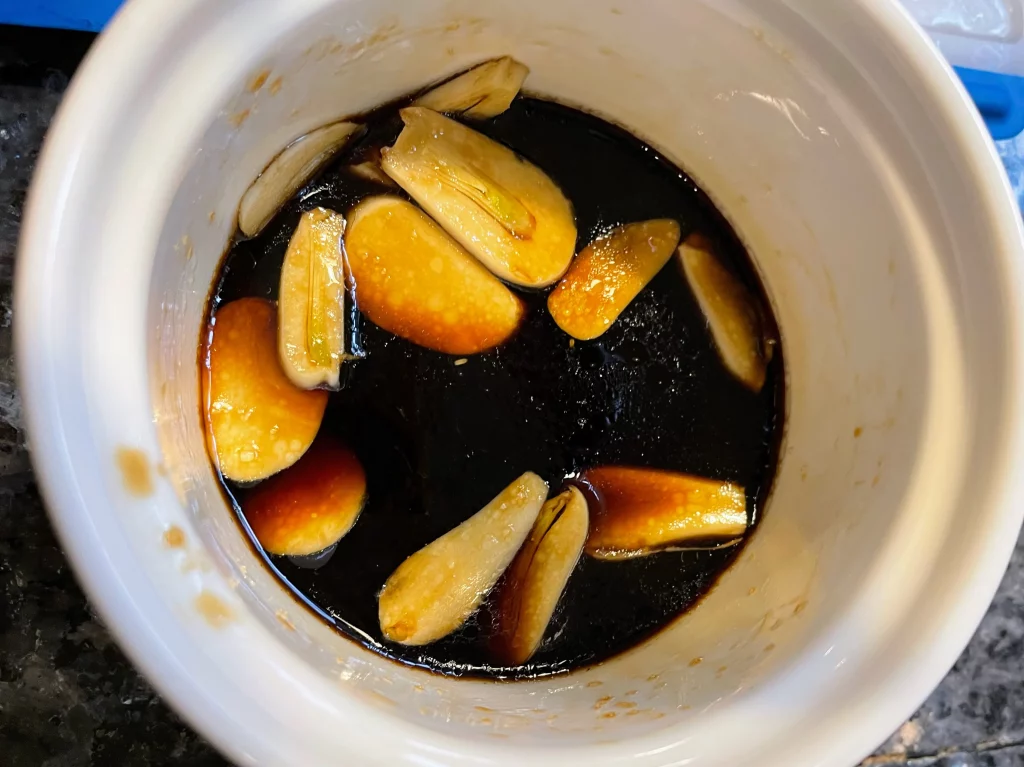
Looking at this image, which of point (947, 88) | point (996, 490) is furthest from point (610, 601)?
point (947, 88)

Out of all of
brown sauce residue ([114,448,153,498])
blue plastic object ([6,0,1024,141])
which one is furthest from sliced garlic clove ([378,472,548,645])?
blue plastic object ([6,0,1024,141])

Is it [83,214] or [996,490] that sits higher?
[996,490]

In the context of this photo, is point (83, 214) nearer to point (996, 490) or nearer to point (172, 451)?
point (172, 451)

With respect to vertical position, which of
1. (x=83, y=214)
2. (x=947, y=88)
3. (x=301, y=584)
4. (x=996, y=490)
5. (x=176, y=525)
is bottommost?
(x=301, y=584)

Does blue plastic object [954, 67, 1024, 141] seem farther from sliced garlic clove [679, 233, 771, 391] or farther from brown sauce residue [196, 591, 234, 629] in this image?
brown sauce residue [196, 591, 234, 629]

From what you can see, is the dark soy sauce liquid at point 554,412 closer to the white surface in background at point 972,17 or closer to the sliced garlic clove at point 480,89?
the sliced garlic clove at point 480,89

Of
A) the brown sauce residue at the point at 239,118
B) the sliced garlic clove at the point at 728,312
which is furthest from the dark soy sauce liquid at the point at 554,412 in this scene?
the brown sauce residue at the point at 239,118

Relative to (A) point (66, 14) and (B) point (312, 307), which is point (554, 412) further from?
(A) point (66, 14)
